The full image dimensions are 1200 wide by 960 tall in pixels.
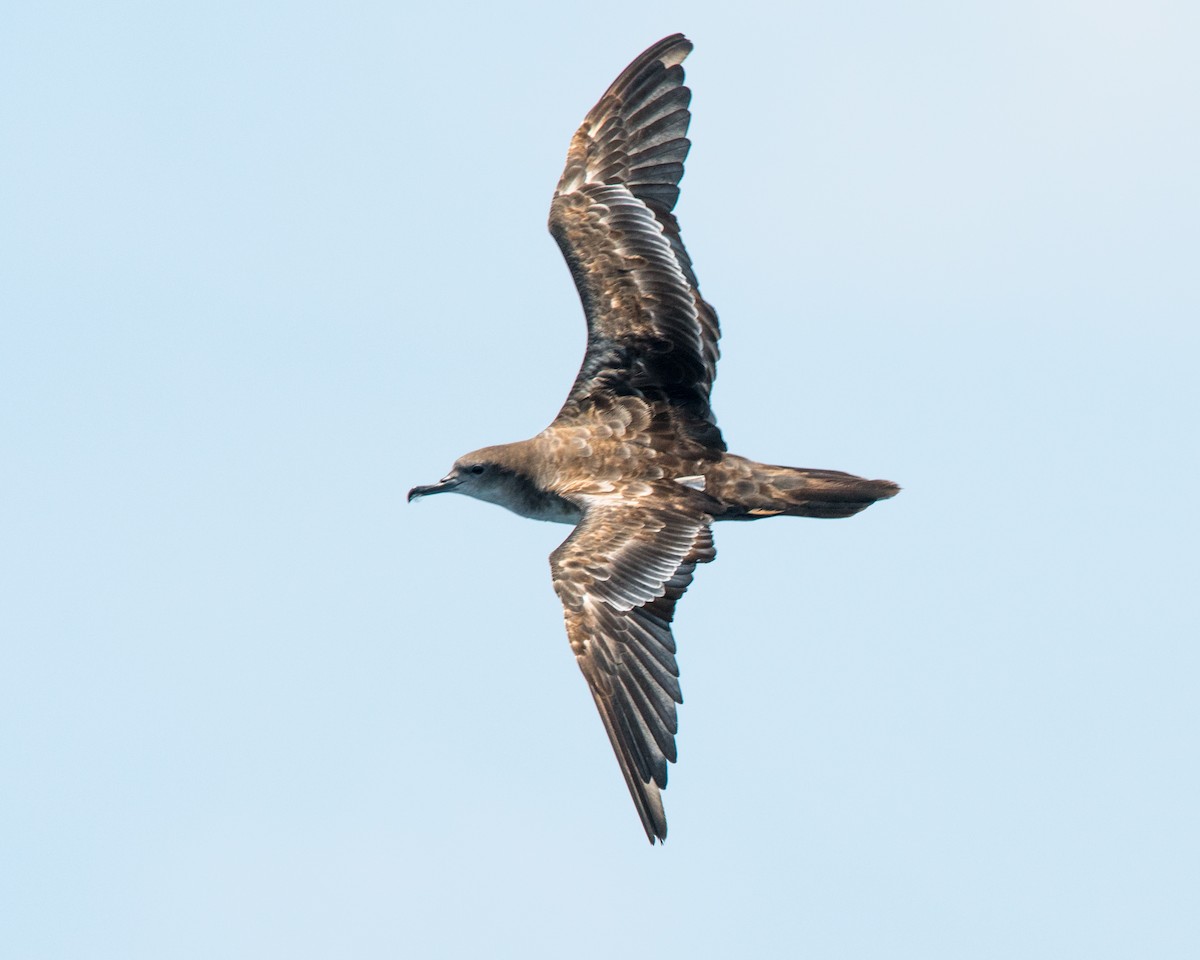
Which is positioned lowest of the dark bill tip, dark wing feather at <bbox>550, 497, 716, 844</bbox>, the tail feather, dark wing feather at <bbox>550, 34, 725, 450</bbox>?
dark wing feather at <bbox>550, 497, 716, 844</bbox>

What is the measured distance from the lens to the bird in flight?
1409cm

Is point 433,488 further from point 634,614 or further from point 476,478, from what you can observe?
point 634,614

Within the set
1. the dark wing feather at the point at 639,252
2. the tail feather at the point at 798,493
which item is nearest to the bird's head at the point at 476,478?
the dark wing feather at the point at 639,252

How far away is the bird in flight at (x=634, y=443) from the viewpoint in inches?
555

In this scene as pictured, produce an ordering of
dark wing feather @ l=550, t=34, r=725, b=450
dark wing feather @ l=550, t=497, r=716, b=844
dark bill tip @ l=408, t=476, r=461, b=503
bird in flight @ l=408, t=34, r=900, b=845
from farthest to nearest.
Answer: dark bill tip @ l=408, t=476, r=461, b=503 → dark wing feather @ l=550, t=34, r=725, b=450 → bird in flight @ l=408, t=34, r=900, b=845 → dark wing feather @ l=550, t=497, r=716, b=844

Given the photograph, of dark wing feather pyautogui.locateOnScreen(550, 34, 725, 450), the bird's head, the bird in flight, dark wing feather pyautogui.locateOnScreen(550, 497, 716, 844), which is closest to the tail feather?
the bird in flight

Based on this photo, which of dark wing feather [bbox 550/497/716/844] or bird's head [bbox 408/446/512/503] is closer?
dark wing feather [bbox 550/497/716/844]

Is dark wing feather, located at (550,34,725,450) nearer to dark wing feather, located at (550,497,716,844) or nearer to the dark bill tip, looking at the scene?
the dark bill tip

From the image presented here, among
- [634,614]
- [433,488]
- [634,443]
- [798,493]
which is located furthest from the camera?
[433,488]

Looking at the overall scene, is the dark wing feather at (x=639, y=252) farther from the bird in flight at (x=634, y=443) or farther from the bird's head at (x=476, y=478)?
the bird's head at (x=476, y=478)

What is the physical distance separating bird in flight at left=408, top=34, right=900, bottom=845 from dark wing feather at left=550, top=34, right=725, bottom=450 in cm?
1

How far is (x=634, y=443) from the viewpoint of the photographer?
15508 mm

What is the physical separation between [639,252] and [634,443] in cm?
158

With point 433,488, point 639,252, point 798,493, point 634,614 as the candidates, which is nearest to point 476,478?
point 433,488
